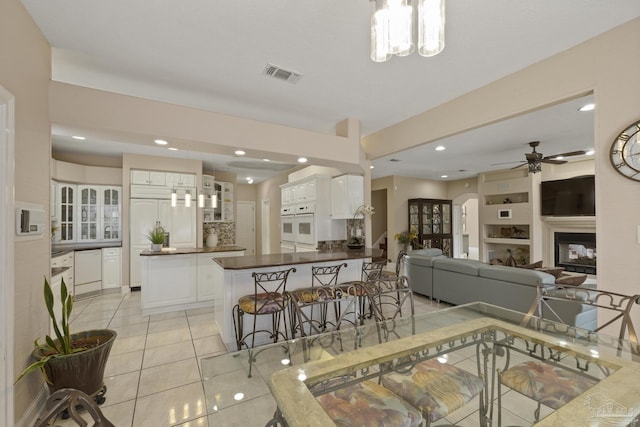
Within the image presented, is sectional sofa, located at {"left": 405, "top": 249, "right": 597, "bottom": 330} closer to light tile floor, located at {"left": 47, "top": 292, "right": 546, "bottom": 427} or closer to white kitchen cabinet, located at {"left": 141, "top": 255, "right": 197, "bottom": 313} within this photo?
light tile floor, located at {"left": 47, "top": 292, "right": 546, "bottom": 427}

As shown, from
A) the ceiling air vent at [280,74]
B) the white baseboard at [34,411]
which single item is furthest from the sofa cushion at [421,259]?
the white baseboard at [34,411]

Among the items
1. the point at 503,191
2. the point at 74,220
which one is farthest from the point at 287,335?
the point at 503,191

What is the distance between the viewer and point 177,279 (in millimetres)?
4062

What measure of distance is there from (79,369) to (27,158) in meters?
1.47

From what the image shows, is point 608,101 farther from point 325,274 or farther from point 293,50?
point 325,274

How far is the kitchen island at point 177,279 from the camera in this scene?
12.7 ft

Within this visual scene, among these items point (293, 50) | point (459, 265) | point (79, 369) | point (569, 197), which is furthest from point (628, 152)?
point (569, 197)

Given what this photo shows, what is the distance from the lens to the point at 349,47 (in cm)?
224

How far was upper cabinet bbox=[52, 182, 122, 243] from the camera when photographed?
5098 mm

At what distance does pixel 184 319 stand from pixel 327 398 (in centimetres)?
323

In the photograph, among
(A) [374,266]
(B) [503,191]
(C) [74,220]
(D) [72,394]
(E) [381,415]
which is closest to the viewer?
(D) [72,394]

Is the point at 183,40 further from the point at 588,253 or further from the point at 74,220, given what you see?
the point at 588,253

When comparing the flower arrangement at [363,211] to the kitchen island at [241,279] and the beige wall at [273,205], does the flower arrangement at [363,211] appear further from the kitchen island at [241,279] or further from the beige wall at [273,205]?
the beige wall at [273,205]

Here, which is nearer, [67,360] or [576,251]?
[67,360]
